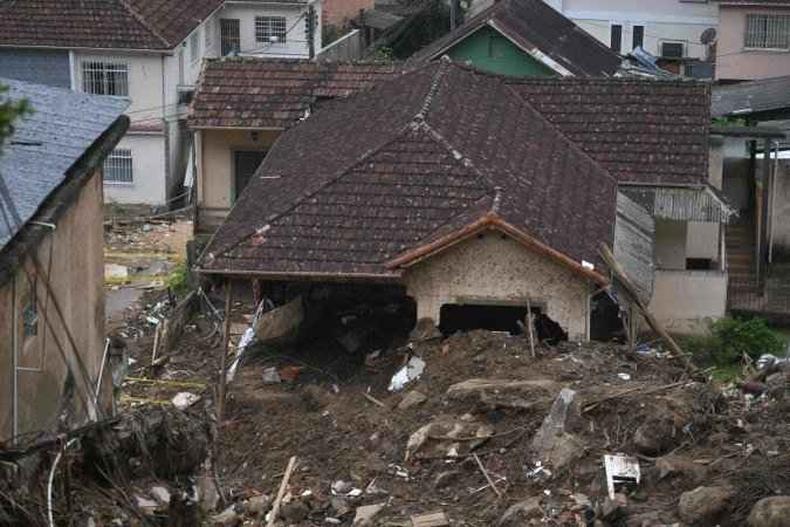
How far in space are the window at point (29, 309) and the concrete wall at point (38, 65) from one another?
933 inches

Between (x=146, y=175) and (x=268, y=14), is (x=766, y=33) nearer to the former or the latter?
(x=268, y=14)

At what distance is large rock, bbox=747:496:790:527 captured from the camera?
13.0 metres

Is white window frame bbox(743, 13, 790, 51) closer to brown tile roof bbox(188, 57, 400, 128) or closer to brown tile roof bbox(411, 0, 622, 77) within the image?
brown tile roof bbox(411, 0, 622, 77)

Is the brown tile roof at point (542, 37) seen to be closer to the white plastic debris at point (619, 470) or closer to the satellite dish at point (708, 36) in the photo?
the satellite dish at point (708, 36)

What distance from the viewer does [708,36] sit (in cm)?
4559

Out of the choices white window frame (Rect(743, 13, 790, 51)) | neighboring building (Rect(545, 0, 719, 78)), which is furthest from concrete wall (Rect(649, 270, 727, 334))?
neighboring building (Rect(545, 0, 719, 78))

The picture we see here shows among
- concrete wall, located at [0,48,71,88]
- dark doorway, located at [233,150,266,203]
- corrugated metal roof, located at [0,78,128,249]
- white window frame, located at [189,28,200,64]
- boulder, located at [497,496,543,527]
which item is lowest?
boulder, located at [497,496,543,527]

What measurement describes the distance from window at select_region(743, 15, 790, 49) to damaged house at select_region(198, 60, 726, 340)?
19464mm

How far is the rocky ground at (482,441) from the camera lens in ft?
46.5

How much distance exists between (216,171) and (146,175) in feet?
22.8

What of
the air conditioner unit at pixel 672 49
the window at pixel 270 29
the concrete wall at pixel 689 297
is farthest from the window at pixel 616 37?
the concrete wall at pixel 689 297

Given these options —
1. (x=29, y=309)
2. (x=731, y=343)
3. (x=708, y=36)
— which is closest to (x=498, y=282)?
(x=731, y=343)

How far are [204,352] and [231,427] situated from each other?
469cm

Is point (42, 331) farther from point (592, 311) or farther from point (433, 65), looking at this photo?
point (433, 65)
